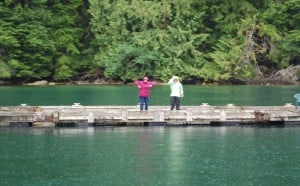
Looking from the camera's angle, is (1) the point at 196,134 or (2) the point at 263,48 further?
(2) the point at 263,48

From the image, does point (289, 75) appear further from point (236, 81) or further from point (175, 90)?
point (175, 90)

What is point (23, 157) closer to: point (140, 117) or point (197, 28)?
point (140, 117)

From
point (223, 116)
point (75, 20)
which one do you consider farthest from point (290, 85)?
point (223, 116)

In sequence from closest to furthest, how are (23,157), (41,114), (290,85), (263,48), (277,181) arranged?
(277,181)
(23,157)
(41,114)
(290,85)
(263,48)

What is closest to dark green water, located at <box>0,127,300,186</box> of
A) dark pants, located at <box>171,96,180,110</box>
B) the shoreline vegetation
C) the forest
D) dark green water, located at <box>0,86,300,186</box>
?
dark green water, located at <box>0,86,300,186</box>

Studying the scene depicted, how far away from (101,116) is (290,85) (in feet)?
114

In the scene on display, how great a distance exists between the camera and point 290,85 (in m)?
57.7

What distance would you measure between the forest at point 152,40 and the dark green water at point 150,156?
37.3 meters

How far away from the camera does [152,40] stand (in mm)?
63750

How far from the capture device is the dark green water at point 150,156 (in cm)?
1589

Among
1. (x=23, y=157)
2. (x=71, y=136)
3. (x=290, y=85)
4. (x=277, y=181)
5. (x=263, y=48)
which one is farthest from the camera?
(x=263, y=48)

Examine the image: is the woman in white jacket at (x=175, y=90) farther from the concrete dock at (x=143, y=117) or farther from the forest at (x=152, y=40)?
the forest at (x=152, y=40)

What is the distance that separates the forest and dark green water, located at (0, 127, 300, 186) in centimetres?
3730

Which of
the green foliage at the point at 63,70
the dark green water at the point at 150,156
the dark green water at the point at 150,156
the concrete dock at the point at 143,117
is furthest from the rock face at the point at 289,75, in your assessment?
the dark green water at the point at 150,156
